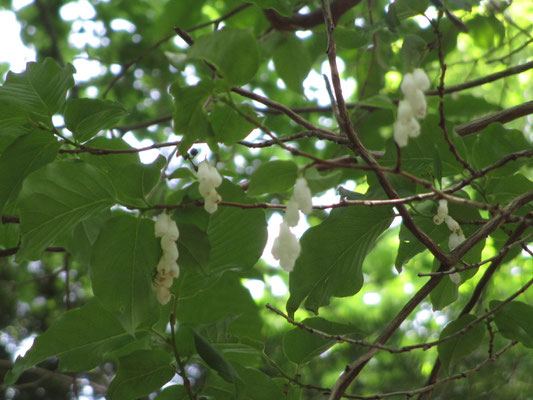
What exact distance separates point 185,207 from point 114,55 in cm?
313

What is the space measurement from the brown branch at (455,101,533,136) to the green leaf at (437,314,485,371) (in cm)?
40

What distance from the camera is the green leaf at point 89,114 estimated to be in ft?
3.36

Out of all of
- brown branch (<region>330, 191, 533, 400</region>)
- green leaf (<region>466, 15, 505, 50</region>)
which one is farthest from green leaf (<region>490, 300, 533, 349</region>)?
green leaf (<region>466, 15, 505, 50</region>)

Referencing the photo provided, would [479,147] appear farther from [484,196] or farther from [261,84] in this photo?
[261,84]

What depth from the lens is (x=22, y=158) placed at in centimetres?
101

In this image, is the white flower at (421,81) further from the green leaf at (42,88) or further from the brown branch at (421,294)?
the green leaf at (42,88)

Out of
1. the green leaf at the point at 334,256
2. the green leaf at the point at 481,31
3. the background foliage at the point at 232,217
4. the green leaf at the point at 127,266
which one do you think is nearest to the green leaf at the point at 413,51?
the background foliage at the point at 232,217

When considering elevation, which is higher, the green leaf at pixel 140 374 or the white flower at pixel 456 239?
the white flower at pixel 456 239

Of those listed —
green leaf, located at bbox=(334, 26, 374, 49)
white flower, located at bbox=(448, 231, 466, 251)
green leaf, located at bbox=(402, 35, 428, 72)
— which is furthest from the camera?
green leaf, located at bbox=(334, 26, 374, 49)

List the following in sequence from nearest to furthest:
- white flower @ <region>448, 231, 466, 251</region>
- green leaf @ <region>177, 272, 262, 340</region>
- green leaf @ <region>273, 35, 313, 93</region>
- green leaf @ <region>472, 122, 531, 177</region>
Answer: white flower @ <region>448, 231, 466, 251</region>, green leaf @ <region>472, 122, 531, 177</region>, green leaf @ <region>177, 272, 262, 340</region>, green leaf @ <region>273, 35, 313, 93</region>

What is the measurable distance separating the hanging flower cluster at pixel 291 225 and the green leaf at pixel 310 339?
0.36 m

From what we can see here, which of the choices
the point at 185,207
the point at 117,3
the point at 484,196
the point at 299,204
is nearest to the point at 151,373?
the point at 185,207

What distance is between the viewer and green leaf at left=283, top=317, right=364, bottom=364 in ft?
3.58

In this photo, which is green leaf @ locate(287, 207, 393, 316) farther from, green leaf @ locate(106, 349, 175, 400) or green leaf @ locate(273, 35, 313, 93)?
green leaf @ locate(273, 35, 313, 93)
